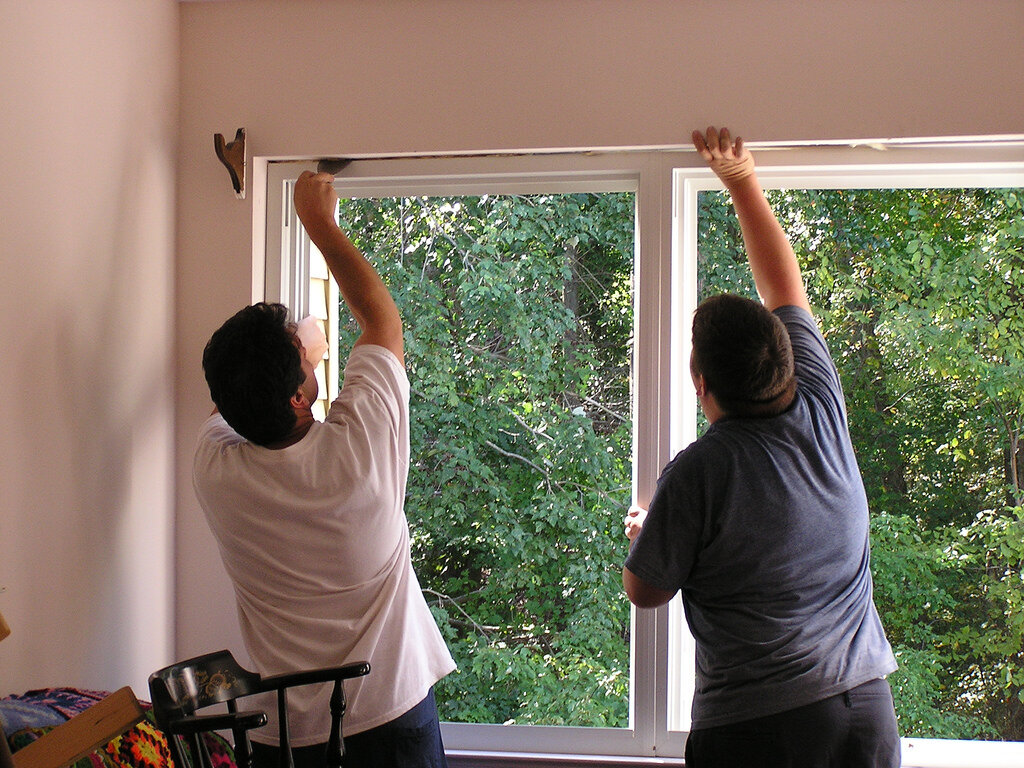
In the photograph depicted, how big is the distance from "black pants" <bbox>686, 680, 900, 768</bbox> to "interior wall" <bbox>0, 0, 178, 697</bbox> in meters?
1.40

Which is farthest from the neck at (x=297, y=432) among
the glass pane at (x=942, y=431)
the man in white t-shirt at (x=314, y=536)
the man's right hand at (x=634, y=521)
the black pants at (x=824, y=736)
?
the glass pane at (x=942, y=431)

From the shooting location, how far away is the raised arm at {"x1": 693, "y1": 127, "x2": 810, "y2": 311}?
2057 mm

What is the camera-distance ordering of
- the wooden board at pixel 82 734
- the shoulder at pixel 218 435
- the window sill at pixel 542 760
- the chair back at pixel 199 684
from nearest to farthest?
1. the wooden board at pixel 82 734
2. the chair back at pixel 199 684
3. the shoulder at pixel 218 435
4. the window sill at pixel 542 760

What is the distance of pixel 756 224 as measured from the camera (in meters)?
2.15

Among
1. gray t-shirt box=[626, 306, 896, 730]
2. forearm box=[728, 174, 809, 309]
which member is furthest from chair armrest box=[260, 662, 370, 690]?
forearm box=[728, 174, 809, 309]

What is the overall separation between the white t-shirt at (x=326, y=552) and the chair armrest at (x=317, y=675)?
0.42 ft

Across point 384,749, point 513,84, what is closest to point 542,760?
point 384,749

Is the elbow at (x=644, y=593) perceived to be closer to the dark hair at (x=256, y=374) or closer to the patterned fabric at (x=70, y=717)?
the dark hair at (x=256, y=374)

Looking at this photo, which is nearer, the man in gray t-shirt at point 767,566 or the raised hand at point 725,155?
the man in gray t-shirt at point 767,566

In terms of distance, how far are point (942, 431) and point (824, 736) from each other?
3.33 feet

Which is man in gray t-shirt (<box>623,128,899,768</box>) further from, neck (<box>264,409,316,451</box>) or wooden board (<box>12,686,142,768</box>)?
wooden board (<box>12,686,142,768</box>)

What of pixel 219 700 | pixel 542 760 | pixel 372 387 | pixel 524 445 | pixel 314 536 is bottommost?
pixel 542 760

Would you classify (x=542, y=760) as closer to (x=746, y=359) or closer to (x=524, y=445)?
(x=524, y=445)

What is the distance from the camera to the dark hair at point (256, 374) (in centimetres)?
166
